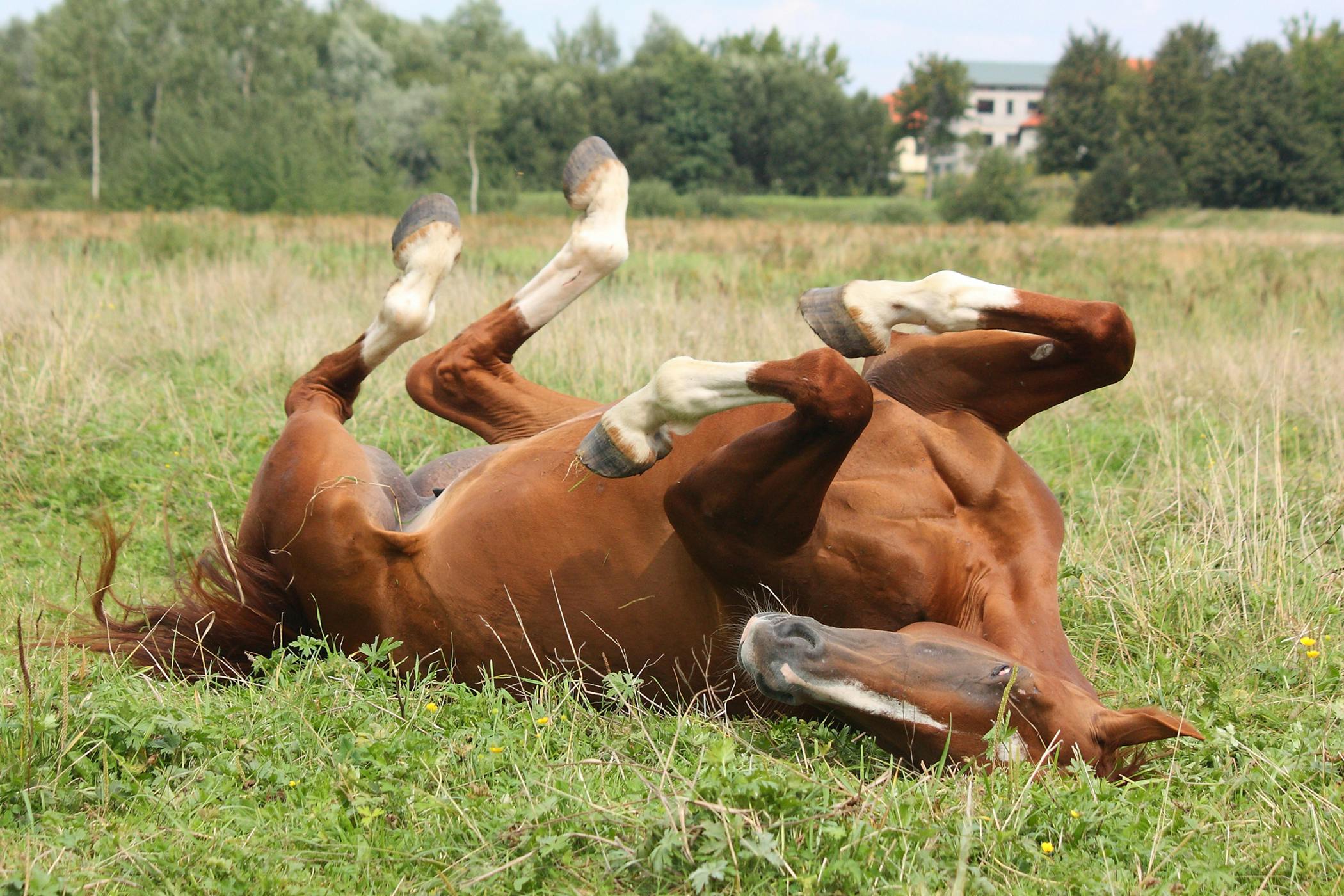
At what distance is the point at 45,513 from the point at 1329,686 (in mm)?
4939

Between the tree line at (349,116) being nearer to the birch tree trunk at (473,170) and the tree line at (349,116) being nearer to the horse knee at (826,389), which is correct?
the birch tree trunk at (473,170)

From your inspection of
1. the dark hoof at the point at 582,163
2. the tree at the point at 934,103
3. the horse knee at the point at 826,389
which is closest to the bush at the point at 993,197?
the tree at the point at 934,103

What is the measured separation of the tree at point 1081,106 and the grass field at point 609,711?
173ft

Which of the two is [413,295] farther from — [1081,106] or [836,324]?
[1081,106]

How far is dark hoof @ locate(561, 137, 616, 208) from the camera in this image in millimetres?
3754

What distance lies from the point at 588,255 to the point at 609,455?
124cm

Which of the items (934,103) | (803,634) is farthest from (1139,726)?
(934,103)

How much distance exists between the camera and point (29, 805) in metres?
2.16

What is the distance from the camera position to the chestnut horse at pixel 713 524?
97.7 inches

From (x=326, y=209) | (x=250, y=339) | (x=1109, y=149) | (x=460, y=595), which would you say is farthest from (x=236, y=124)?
(x=1109, y=149)

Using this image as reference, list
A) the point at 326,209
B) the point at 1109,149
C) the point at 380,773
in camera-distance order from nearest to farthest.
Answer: the point at 380,773, the point at 326,209, the point at 1109,149

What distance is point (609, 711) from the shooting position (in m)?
2.86

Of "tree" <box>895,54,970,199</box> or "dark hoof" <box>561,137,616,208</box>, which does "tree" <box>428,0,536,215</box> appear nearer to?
"tree" <box>895,54,970,199</box>

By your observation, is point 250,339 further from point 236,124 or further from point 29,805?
point 236,124
